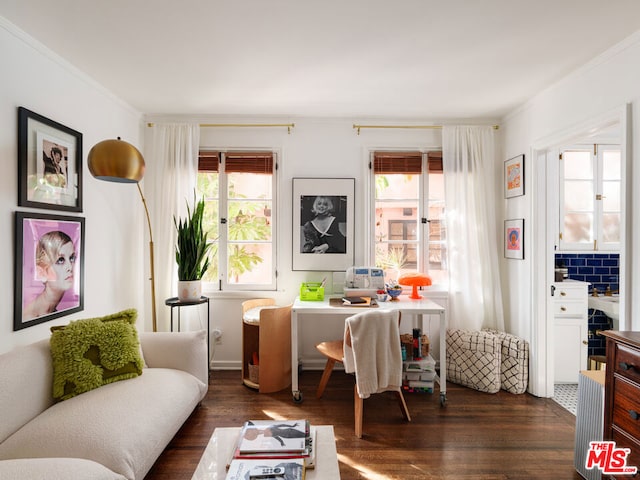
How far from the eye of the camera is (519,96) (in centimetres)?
323

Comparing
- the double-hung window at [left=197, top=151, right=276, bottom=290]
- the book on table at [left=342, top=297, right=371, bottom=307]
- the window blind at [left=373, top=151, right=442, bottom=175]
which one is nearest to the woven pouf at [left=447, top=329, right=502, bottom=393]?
the book on table at [left=342, top=297, right=371, bottom=307]

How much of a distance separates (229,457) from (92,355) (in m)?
1.23

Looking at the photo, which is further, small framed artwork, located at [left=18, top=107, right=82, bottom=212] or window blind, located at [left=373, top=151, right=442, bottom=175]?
window blind, located at [left=373, top=151, right=442, bottom=175]

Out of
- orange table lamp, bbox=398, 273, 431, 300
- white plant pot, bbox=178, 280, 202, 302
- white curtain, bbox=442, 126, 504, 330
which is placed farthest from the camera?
white curtain, bbox=442, 126, 504, 330

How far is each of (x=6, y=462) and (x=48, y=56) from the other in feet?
7.98

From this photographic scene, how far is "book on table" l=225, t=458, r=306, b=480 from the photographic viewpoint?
1.43 meters

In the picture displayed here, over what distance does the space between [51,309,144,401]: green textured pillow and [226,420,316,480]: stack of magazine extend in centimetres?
106

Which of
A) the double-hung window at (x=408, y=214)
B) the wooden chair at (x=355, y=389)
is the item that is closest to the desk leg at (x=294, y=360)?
the wooden chair at (x=355, y=389)

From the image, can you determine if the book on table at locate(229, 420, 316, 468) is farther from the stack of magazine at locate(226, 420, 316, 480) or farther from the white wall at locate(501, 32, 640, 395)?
the white wall at locate(501, 32, 640, 395)

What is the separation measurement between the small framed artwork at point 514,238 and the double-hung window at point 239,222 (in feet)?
7.69

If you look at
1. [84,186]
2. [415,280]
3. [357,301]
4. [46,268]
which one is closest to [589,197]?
[415,280]

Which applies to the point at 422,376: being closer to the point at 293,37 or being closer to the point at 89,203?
the point at 293,37

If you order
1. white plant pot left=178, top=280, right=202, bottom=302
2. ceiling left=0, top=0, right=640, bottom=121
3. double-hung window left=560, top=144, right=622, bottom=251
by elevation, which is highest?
ceiling left=0, top=0, right=640, bottom=121

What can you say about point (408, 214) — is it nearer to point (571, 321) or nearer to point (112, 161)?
point (571, 321)
